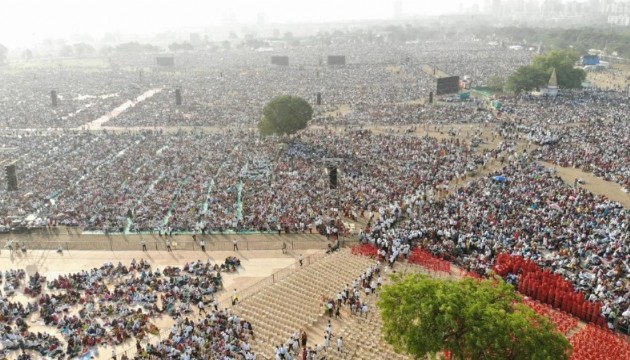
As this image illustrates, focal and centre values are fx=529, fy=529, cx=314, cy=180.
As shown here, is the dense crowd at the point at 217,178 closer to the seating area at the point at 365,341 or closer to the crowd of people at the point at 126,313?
the crowd of people at the point at 126,313

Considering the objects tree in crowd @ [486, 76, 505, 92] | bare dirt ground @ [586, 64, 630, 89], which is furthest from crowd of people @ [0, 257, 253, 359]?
bare dirt ground @ [586, 64, 630, 89]

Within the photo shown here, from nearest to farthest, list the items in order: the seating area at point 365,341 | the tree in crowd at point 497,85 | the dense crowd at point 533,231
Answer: the seating area at point 365,341 < the dense crowd at point 533,231 < the tree in crowd at point 497,85

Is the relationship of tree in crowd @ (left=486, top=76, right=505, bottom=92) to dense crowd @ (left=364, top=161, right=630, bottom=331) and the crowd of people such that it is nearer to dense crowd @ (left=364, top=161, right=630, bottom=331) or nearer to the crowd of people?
dense crowd @ (left=364, top=161, right=630, bottom=331)

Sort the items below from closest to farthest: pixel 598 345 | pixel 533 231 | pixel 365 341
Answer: pixel 598 345
pixel 365 341
pixel 533 231

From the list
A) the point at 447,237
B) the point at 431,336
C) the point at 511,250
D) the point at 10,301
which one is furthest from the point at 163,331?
the point at 511,250

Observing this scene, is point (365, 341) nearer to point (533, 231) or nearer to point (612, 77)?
point (533, 231)

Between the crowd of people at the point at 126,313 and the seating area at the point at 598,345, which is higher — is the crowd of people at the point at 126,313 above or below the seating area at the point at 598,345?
below

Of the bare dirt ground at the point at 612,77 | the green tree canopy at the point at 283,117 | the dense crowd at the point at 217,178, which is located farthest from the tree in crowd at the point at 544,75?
the green tree canopy at the point at 283,117

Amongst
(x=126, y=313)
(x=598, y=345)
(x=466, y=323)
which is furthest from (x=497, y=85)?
(x=466, y=323)
